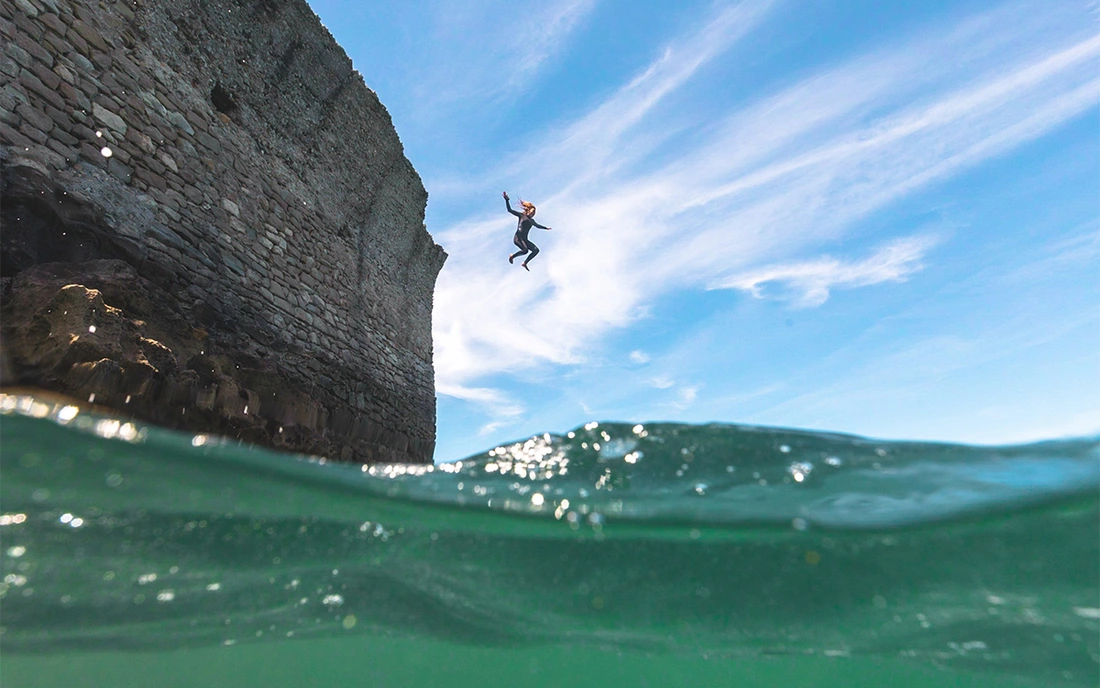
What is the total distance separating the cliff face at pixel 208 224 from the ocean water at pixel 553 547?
1102mm

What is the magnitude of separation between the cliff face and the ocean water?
1102 millimetres

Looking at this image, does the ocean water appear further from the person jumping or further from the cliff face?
the person jumping

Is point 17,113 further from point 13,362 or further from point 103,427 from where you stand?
point 103,427

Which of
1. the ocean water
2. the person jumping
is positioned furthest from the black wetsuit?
the ocean water

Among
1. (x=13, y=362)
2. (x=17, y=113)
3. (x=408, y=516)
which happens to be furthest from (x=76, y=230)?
(x=408, y=516)

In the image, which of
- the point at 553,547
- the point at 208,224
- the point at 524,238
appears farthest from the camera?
the point at 524,238

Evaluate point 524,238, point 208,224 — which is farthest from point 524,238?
point 208,224

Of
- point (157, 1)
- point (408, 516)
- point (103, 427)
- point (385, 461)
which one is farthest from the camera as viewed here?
point (385, 461)

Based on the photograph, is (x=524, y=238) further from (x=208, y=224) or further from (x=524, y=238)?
(x=208, y=224)

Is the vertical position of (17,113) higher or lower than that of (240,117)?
lower

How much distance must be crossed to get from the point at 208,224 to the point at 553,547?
5549 mm

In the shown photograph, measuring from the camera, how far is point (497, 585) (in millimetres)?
5625

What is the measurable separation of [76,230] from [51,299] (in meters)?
1.14

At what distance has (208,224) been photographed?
695cm
